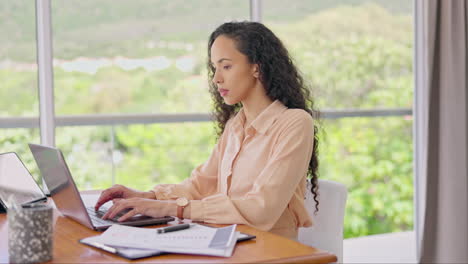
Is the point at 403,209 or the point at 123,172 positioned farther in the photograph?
the point at 403,209

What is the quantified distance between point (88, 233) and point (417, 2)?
272 cm

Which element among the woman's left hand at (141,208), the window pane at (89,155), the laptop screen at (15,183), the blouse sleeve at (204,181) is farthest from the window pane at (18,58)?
the woman's left hand at (141,208)

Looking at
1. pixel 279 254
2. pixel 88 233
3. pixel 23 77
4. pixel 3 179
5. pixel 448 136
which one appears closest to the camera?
pixel 279 254

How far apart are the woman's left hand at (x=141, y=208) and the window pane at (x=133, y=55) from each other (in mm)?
2465

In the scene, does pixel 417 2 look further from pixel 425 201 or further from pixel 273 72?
pixel 273 72

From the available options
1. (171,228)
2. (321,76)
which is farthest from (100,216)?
(321,76)

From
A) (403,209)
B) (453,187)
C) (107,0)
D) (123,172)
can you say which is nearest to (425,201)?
(453,187)

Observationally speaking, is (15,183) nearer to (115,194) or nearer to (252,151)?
(115,194)

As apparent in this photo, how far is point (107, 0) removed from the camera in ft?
14.3

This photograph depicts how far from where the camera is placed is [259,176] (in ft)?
6.04

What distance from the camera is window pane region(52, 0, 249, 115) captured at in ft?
14.2

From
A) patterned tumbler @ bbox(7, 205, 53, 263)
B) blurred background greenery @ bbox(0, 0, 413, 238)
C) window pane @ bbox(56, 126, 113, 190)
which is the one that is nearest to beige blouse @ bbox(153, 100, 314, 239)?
patterned tumbler @ bbox(7, 205, 53, 263)

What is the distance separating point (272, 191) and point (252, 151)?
257mm

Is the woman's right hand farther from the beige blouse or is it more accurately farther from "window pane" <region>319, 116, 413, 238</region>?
"window pane" <region>319, 116, 413, 238</region>
